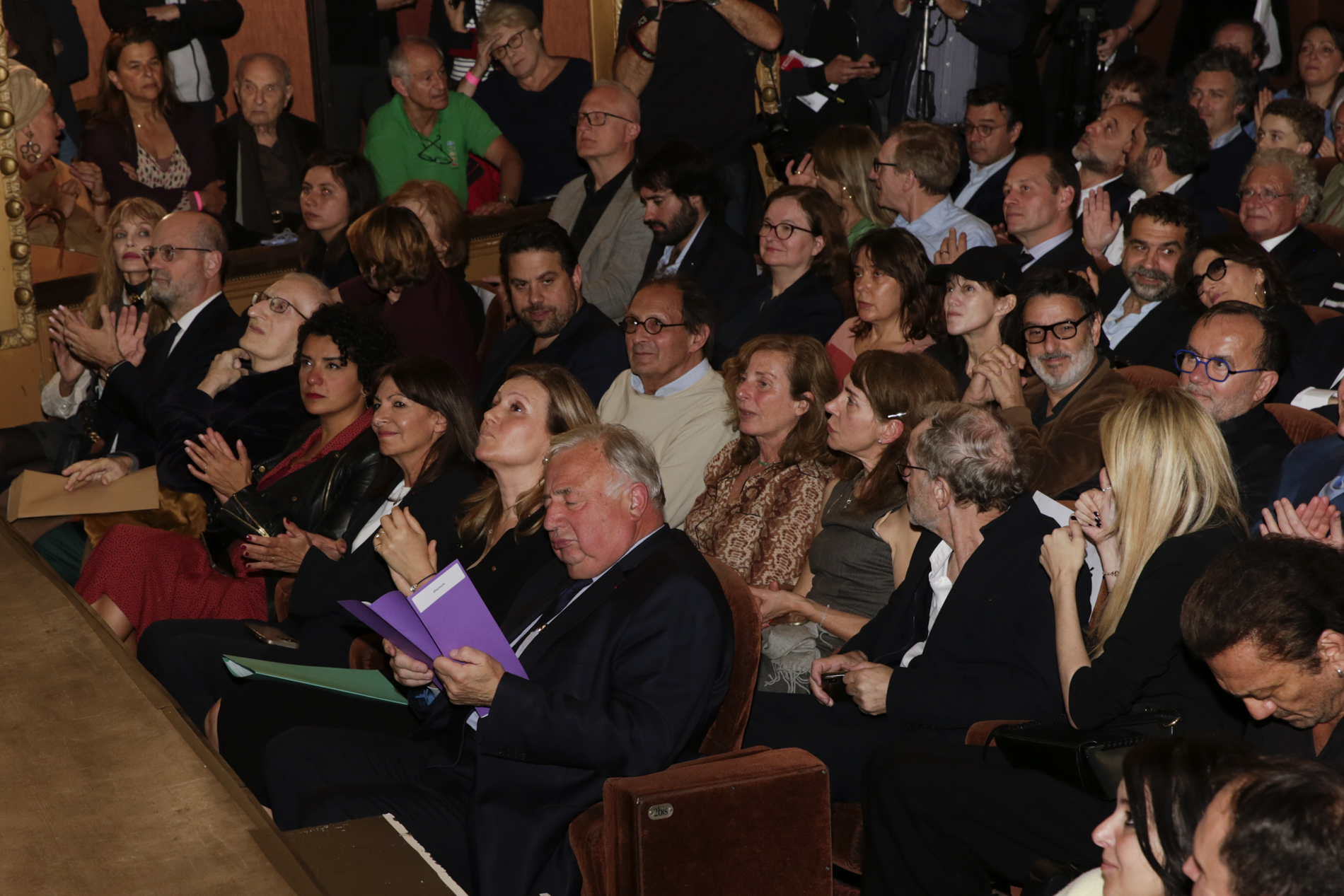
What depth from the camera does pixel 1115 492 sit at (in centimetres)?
252

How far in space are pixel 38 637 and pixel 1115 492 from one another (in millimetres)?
1921

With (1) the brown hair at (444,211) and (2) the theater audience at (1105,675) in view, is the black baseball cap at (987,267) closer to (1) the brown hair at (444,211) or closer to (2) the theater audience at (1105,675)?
(2) the theater audience at (1105,675)

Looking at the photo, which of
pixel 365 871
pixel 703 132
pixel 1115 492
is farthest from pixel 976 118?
pixel 365 871

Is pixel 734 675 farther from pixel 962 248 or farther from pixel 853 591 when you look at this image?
pixel 962 248

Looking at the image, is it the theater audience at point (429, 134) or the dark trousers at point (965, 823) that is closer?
the dark trousers at point (965, 823)

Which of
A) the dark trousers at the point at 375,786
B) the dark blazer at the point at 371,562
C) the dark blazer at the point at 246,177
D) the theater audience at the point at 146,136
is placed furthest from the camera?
the dark blazer at the point at 246,177

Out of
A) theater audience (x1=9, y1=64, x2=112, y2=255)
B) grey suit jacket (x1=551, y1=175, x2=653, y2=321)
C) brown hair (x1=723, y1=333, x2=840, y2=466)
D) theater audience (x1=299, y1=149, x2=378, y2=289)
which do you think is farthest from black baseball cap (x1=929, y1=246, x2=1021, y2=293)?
theater audience (x1=9, y1=64, x2=112, y2=255)

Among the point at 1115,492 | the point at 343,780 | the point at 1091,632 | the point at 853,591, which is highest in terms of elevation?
the point at 1115,492

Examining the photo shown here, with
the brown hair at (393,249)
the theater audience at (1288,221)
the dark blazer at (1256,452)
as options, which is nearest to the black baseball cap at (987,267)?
the dark blazer at (1256,452)

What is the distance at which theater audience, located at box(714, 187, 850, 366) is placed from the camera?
436cm

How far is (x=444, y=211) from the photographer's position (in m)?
4.99

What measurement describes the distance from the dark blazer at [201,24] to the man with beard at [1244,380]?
4699mm

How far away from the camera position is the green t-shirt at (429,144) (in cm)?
594

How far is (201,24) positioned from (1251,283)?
4.71 meters
